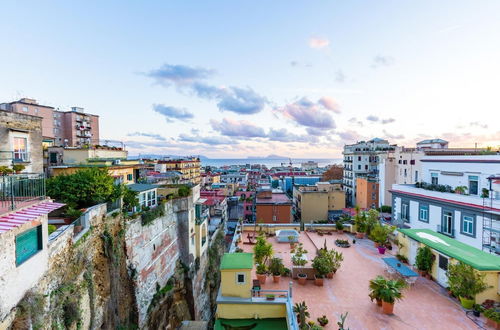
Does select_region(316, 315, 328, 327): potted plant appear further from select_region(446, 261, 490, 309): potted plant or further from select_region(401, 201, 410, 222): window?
select_region(401, 201, 410, 222): window

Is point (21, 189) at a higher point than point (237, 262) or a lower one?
higher

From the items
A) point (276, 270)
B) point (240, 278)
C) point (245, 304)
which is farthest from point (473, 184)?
Result: point (245, 304)

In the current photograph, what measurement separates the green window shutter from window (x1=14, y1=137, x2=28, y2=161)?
32.4 feet

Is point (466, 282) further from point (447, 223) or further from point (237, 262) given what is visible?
point (447, 223)

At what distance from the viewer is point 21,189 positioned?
29.8ft

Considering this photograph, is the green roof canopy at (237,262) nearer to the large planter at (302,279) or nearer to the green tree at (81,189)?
the large planter at (302,279)

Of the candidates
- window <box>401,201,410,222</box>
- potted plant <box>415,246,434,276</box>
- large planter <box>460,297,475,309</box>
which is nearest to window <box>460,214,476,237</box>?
window <box>401,201,410,222</box>

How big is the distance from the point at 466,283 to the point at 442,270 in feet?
7.63

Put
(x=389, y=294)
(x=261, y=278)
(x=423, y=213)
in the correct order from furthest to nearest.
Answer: (x=423, y=213) < (x=261, y=278) < (x=389, y=294)

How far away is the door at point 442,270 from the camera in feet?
39.0

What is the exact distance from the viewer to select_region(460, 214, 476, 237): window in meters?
15.7

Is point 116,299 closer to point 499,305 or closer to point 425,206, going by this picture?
point 499,305

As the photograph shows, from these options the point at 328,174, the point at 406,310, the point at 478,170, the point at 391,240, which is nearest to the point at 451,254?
the point at 406,310

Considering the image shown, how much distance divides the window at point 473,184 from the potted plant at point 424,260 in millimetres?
8635
